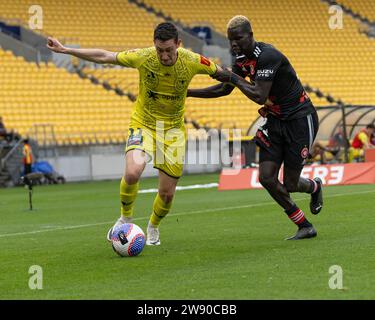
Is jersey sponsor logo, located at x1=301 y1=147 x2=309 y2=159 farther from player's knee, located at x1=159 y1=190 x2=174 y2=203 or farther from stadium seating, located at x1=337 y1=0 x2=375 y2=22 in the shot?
stadium seating, located at x1=337 y1=0 x2=375 y2=22

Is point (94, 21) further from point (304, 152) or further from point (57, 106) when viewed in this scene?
point (304, 152)

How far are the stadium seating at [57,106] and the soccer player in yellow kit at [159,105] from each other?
21768 millimetres

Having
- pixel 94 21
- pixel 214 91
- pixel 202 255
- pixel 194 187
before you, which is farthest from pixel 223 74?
pixel 94 21

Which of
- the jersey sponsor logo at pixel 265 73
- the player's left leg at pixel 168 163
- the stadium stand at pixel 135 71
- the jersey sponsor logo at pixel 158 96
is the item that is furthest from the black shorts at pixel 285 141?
the stadium stand at pixel 135 71

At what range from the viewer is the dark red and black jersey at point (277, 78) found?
421 inches

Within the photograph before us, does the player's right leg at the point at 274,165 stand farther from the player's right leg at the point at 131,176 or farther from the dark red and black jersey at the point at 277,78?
the player's right leg at the point at 131,176

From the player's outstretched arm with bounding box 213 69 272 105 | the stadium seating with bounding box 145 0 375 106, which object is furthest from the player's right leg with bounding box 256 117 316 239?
the stadium seating with bounding box 145 0 375 106

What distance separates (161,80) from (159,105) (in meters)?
0.34

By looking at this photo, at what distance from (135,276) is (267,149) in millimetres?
3085

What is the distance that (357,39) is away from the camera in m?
45.7

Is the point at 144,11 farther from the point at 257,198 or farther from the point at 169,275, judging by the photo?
the point at 169,275

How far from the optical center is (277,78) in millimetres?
10930

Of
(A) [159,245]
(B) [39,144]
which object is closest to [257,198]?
(A) [159,245]

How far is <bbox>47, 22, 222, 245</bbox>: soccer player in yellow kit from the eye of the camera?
10.2m
